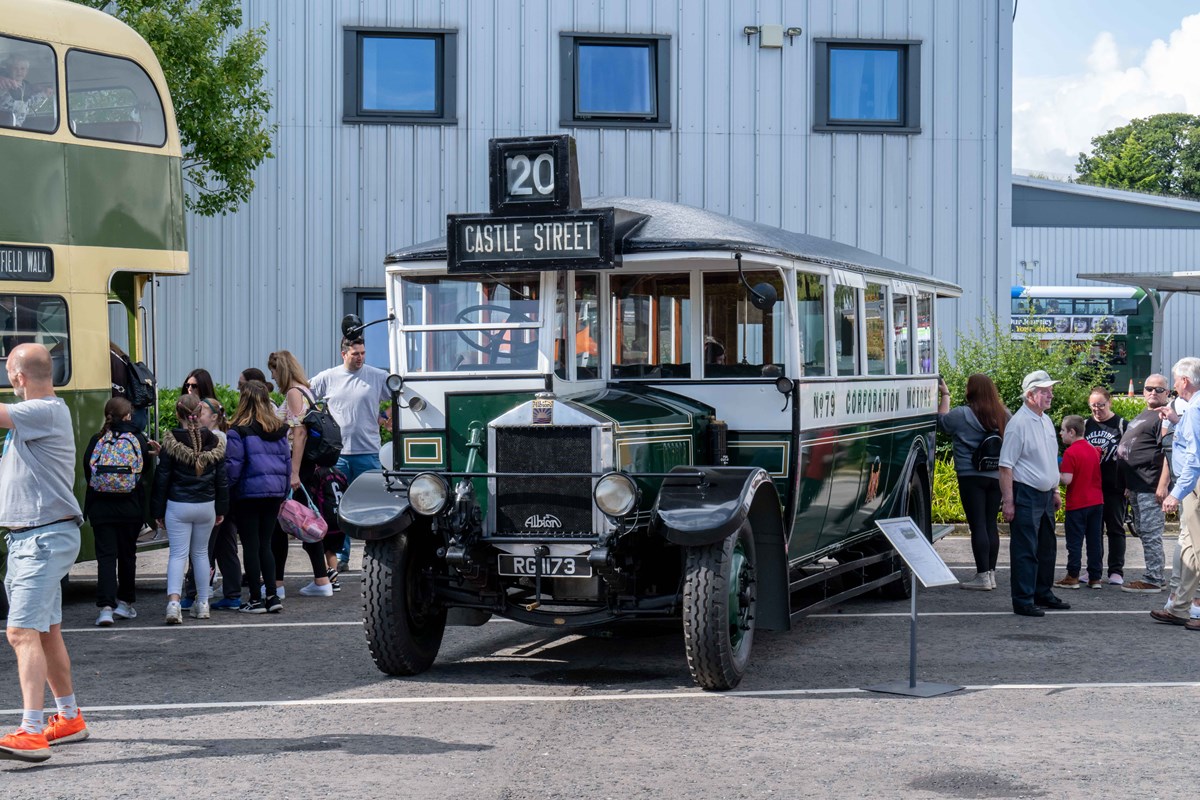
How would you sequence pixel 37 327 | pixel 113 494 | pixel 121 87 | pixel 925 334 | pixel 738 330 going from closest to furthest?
pixel 738 330 < pixel 113 494 < pixel 37 327 < pixel 121 87 < pixel 925 334

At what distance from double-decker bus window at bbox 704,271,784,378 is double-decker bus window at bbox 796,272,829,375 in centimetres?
19

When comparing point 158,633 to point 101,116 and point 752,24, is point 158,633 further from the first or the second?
point 752,24

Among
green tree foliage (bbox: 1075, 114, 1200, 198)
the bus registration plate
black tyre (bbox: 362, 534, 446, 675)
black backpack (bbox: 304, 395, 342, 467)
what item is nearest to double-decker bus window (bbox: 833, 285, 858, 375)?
the bus registration plate

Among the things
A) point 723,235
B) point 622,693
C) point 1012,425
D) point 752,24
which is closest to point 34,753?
point 622,693

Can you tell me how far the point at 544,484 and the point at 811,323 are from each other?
7.20ft

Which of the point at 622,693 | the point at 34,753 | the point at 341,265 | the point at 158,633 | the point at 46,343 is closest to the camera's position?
the point at 34,753

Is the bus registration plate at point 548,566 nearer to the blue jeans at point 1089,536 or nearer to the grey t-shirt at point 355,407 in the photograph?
the grey t-shirt at point 355,407

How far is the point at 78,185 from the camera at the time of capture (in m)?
11.0

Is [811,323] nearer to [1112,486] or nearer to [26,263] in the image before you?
[1112,486]

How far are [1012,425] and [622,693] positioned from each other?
4.29m

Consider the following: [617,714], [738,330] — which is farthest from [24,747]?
[738,330]

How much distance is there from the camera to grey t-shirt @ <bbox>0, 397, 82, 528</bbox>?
662 cm

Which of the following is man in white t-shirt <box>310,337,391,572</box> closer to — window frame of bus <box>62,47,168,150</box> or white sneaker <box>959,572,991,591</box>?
window frame of bus <box>62,47,168,150</box>

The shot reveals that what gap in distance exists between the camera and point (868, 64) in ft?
63.9
